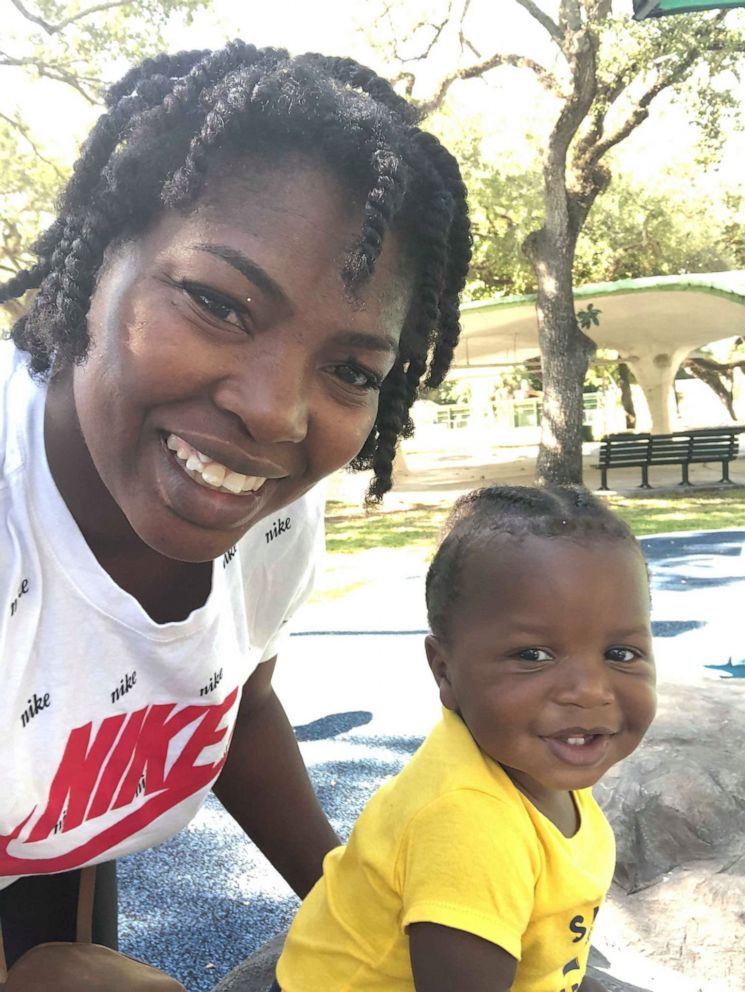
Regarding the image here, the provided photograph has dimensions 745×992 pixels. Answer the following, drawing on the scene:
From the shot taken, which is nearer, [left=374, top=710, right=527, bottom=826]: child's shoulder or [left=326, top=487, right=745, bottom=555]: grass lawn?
[left=374, top=710, right=527, bottom=826]: child's shoulder

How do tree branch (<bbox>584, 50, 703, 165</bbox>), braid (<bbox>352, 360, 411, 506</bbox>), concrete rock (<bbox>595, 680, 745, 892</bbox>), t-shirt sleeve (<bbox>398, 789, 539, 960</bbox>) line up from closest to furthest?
t-shirt sleeve (<bbox>398, 789, 539, 960</bbox>) < braid (<bbox>352, 360, 411, 506</bbox>) < concrete rock (<bbox>595, 680, 745, 892</bbox>) < tree branch (<bbox>584, 50, 703, 165</bbox>)

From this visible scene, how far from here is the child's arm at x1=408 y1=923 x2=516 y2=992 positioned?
46.7 inches

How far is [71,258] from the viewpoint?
4.08 ft

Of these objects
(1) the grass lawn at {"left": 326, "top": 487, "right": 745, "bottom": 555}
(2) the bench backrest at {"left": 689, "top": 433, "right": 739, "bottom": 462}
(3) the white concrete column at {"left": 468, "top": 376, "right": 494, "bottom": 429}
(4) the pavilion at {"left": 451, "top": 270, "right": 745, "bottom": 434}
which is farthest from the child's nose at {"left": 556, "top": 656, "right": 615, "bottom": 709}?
(3) the white concrete column at {"left": 468, "top": 376, "right": 494, "bottom": 429}

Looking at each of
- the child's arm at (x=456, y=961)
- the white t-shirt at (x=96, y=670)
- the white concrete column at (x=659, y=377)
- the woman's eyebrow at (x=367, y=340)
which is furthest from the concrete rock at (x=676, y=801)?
the white concrete column at (x=659, y=377)

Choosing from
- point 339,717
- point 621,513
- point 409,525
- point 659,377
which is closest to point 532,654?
point 339,717

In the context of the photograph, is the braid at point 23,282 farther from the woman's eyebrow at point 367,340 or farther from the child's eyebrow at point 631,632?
the child's eyebrow at point 631,632

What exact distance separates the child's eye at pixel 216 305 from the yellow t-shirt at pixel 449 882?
705mm

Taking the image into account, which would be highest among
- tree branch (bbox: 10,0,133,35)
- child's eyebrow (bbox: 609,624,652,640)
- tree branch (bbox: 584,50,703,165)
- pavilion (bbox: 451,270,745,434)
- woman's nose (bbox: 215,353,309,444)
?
tree branch (bbox: 10,0,133,35)

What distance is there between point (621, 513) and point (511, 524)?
27.6 ft

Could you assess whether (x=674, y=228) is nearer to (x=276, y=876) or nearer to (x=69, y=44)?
(x=69, y=44)

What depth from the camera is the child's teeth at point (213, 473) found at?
114 centimetres

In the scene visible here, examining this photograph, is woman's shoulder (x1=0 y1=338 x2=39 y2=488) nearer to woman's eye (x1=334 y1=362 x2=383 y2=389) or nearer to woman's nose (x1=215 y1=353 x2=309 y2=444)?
woman's nose (x1=215 y1=353 x2=309 y2=444)

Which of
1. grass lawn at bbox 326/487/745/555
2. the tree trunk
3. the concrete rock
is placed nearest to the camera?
the concrete rock
